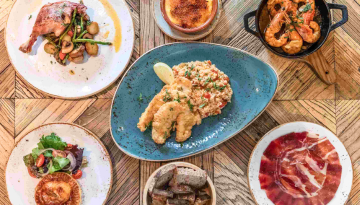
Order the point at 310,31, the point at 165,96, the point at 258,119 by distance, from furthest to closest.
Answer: the point at 258,119 < the point at 165,96 < the point at 310,31

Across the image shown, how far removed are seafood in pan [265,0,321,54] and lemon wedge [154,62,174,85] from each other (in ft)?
2.94

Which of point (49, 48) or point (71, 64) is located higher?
point (49, 48)

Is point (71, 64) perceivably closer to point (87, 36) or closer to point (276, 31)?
point (87, 36)

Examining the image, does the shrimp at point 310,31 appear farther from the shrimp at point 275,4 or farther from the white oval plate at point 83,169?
the white oval plate at point 83,169

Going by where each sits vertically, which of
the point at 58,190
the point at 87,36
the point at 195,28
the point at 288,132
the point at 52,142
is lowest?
the point at 58,190

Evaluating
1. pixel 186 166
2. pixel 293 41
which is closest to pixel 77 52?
pixel 186 166

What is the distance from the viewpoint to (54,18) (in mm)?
2754

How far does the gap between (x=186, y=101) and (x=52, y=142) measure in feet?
4.27

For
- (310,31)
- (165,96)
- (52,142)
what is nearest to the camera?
(310,31)

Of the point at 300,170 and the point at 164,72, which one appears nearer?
the point at 164,72

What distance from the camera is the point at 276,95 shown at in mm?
2957

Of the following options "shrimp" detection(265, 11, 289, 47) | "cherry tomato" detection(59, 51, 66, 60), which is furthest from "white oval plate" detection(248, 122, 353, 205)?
"cherry tomato" detection(59, 51, 66, 60)

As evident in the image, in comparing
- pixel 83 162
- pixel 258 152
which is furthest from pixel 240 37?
pixel 83 162

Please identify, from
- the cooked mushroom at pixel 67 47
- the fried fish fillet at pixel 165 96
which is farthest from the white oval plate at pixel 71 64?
the fried fish fillet at pixel 165 96
